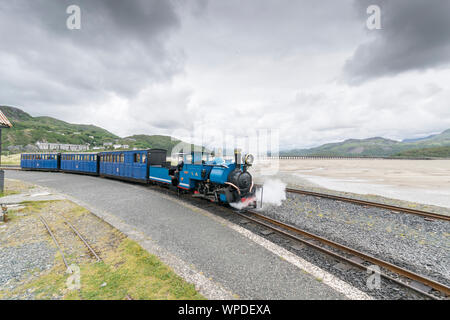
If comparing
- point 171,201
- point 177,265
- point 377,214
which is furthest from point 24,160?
point 377,214

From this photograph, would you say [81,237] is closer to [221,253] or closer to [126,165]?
[221,253]

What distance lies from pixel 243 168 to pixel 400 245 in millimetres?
6539

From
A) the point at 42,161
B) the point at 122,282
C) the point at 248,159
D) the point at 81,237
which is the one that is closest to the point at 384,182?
the point at 248,159

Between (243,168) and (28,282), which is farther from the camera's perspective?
(243,168)

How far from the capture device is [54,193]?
14.6 meters

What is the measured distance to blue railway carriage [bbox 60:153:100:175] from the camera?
23.7 metres

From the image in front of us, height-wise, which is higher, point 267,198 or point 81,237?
point 267,198

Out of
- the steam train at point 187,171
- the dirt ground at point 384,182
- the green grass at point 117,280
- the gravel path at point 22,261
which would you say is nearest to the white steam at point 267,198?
the steam train at point 187,171

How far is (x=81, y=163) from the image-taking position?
25.5m

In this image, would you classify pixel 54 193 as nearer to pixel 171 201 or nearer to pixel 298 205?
pixel 171 201

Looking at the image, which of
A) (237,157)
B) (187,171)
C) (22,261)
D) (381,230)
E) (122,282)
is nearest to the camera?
(122,282)

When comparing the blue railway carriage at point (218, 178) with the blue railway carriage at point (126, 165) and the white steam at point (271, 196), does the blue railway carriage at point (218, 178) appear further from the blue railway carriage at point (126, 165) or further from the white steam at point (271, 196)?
the blue railway carriage at point (126, 165)

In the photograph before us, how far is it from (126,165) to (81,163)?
1121cm
